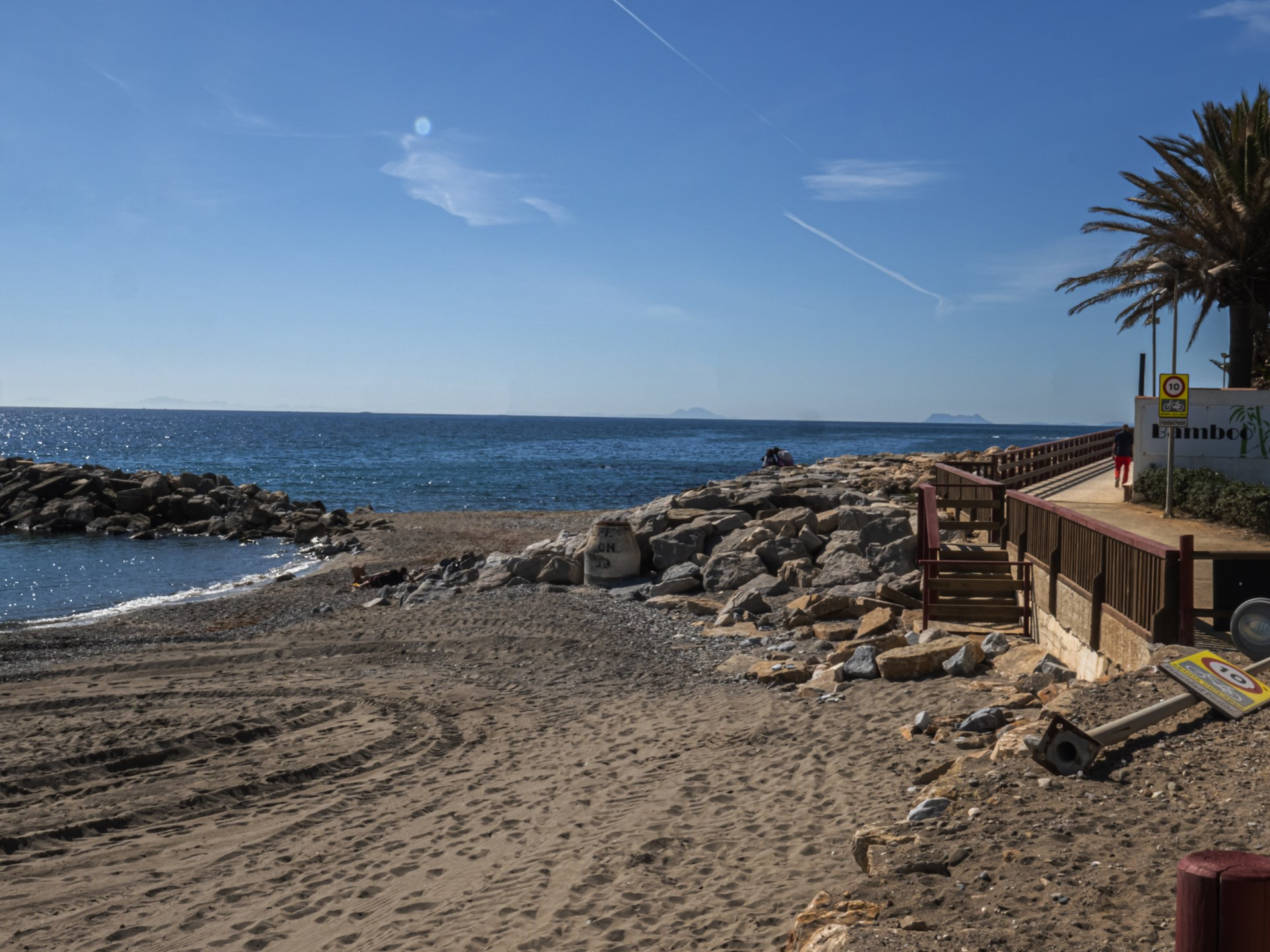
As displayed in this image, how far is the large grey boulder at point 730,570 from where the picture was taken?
57.5 feet

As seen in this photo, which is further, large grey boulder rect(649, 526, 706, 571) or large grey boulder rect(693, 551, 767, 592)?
large grey boulder rect(649, 526, 706, 571)

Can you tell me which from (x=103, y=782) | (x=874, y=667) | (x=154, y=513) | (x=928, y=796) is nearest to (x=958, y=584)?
(x=874, y=667)

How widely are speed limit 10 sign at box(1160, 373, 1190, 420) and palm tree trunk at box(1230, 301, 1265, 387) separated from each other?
31.7 feet

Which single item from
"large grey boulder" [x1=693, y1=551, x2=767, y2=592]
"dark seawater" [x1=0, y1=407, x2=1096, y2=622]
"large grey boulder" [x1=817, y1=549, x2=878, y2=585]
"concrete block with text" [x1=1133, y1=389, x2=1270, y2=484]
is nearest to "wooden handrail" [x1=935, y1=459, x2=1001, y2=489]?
"large grey boulder" [x1=817, y1=549, x2=878, y2=585]

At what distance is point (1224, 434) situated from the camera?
64.0ft

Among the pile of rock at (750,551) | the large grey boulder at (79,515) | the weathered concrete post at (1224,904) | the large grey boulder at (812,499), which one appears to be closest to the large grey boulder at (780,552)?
the pile of rock at (750,551)

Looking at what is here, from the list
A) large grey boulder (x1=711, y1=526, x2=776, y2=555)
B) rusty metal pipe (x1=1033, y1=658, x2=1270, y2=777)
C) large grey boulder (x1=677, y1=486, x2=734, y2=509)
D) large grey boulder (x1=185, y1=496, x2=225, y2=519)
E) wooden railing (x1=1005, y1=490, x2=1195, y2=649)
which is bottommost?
large grey boulder (x1=185, y1=496, x2=225, y2=519)

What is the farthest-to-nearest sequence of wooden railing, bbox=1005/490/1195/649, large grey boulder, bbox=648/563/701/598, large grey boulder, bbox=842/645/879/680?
large grey boulder, bbox=648/563/701/598 < large grey boulder, bbox=842/645/879/680 < wooden railing, bbox=1005/490/1195/649

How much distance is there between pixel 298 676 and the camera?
13305 mm

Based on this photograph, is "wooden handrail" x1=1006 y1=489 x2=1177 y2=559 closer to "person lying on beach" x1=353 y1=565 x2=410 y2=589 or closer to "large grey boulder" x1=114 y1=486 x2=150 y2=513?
"person lying on beach" x1=353 y1=565 x2=410 y2=589

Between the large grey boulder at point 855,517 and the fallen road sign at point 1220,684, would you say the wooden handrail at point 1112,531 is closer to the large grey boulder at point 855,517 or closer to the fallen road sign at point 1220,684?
the fallen road sign at point 1220,684

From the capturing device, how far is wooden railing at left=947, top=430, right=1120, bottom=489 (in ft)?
65.7

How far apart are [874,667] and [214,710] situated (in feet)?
26.1

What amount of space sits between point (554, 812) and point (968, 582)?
731cm
